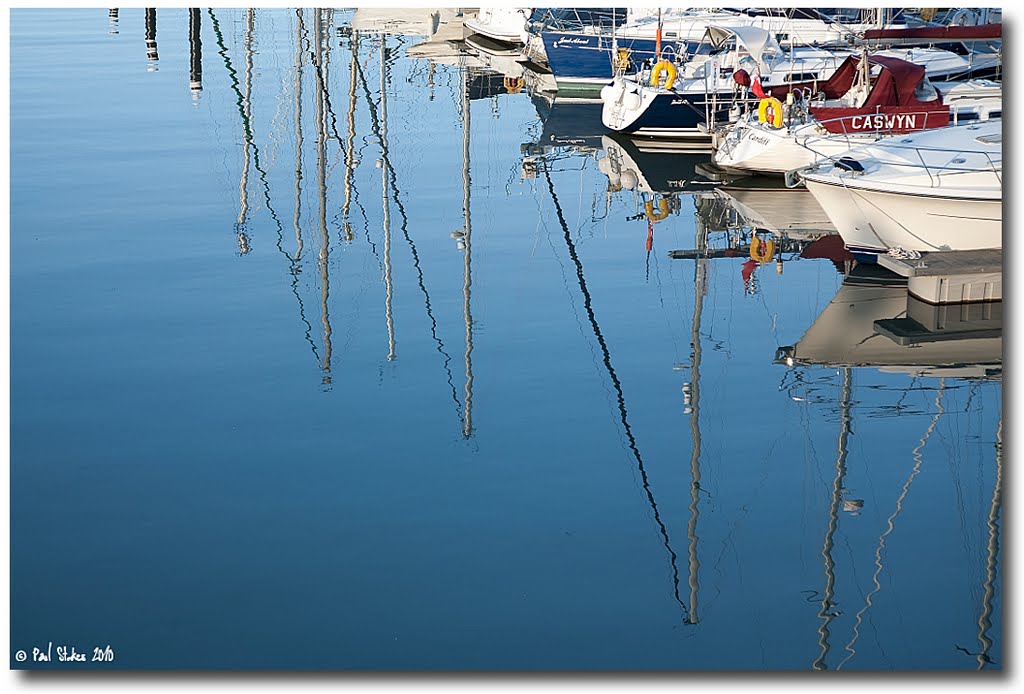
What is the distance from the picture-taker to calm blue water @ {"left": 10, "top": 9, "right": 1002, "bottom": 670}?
7.24 m

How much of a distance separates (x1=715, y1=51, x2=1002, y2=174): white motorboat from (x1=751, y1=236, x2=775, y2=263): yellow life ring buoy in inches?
82.2

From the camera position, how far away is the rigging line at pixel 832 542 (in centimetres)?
713

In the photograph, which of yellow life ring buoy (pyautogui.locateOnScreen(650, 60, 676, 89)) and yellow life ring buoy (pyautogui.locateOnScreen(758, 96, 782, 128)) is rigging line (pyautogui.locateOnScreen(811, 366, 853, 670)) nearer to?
yellow life ring buoy (pyautogui.locateOnScreen(758, 96, 782, 128))

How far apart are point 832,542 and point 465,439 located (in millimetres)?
2684

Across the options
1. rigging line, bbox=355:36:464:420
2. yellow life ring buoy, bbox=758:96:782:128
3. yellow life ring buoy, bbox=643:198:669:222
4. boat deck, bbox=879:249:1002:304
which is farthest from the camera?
yellow life ring buoy, bbox=758:96:782:128

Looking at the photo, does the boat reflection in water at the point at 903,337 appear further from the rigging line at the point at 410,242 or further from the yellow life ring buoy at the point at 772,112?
the yellow life ring buoy at the point at 772,112

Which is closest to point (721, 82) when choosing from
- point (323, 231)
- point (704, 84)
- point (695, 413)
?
point (704, 84)

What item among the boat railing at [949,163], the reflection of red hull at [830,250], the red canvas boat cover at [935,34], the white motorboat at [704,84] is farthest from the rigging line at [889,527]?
the white motorboat at [704,84]

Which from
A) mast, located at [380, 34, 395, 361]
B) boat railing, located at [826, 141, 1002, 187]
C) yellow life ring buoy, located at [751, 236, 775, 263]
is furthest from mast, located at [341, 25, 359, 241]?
boat railing, located at [826, 141, 1002, 187]

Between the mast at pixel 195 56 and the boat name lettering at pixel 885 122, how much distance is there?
11029mm

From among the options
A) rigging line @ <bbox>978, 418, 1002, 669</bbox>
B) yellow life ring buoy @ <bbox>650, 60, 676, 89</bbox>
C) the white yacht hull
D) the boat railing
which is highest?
yellow life ring buoy @ <bbox>650, 60, 676, 89</bbox>

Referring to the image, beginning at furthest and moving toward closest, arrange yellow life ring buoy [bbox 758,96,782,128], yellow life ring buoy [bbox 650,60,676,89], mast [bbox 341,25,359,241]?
1. yellow life ring buoy [bbox 650,60,676,89]
2. yellow life ring buoy [bbox 758,96,782,128]
3. mast [bbox 341,25,359,241]

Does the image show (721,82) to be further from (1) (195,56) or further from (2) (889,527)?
(2) (889,527)

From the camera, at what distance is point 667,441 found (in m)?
9.57
